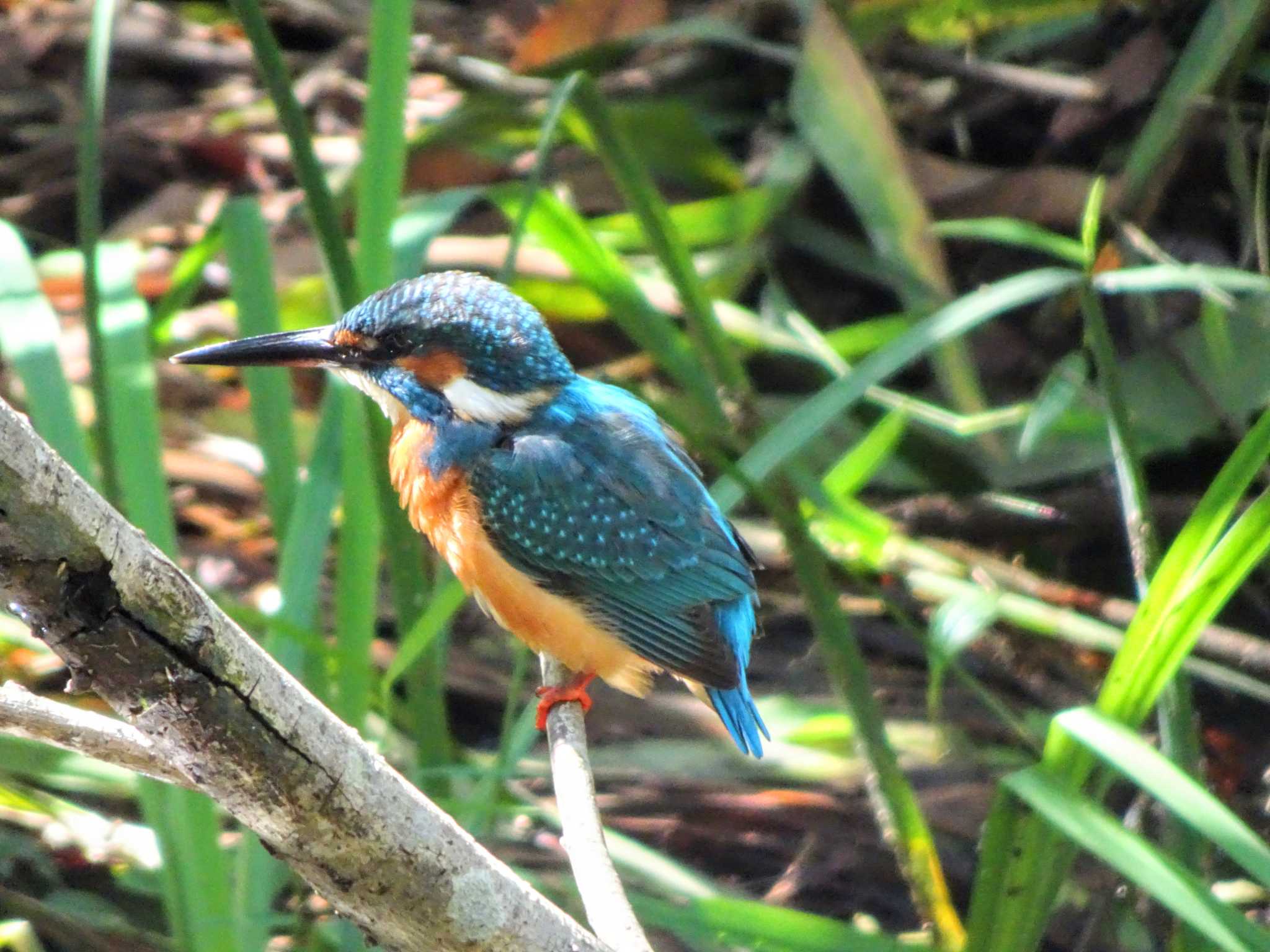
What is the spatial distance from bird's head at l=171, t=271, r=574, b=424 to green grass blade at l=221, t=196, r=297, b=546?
0.61ft

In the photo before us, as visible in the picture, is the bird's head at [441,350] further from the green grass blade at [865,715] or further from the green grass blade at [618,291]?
the green grass blade at [865,715]

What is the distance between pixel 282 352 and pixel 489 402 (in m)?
0.34

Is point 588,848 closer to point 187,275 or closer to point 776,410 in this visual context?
point 187,275

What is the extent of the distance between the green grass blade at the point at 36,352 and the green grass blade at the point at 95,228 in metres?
0.08

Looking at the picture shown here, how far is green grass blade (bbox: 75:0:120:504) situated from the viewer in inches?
79.4

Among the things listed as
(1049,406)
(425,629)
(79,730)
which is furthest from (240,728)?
(1049,406)

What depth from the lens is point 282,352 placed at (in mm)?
2186

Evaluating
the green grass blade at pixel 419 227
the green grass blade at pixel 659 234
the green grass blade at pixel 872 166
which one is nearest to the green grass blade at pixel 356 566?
the green grass blade at pixel 419 227

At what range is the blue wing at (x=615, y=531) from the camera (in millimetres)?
2273

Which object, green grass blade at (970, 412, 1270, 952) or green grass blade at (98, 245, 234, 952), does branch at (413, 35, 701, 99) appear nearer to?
green grass blade at (98, 245, 234, 952)

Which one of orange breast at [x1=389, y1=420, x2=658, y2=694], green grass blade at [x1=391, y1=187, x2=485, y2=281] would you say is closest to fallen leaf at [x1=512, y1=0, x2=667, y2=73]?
green grass blade at [x1=391, y1=187, x2=485, y2=281]

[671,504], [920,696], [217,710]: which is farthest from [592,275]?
[217,710]

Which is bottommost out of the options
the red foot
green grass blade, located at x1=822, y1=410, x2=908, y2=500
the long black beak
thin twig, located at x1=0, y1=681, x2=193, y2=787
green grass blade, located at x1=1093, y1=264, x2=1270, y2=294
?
the red foot

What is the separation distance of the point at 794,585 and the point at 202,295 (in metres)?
1.58
